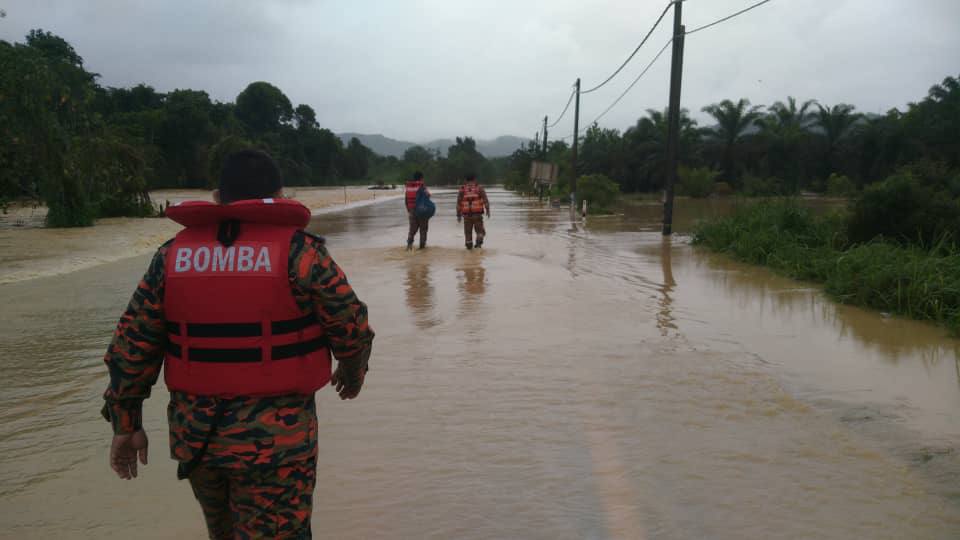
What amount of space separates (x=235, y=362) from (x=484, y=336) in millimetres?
5410

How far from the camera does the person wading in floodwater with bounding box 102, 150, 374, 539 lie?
230cm

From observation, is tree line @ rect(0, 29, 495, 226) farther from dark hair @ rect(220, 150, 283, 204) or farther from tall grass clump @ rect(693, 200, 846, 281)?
dark hair @ rect(220, 150, 283, 204)

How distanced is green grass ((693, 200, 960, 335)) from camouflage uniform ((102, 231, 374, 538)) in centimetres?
750

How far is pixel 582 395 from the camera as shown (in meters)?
5.60

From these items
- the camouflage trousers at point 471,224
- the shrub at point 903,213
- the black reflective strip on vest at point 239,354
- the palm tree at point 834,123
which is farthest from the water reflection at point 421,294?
the palm tree at point 834,123

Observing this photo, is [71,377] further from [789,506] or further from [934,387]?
[934,387]

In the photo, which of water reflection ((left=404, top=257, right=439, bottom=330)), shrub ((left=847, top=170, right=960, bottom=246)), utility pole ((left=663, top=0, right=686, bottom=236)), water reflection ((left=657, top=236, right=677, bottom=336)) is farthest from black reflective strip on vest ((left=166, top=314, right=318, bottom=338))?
utility pole ((left=663, top=0, right=686, bottom=236))

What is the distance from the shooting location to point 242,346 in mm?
2320

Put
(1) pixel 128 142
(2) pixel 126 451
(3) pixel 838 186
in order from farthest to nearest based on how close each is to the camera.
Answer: (3) pixel 838 186, (1) pixel 128 142, (2) pixel 126 451

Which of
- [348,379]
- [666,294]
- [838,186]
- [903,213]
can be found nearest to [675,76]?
[903,213]

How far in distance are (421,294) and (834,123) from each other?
191 feet

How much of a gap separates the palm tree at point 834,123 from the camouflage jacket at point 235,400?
204 ft

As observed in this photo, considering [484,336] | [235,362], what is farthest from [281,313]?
[484,336]

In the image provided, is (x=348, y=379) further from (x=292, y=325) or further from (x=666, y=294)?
(x=666, y=294)
